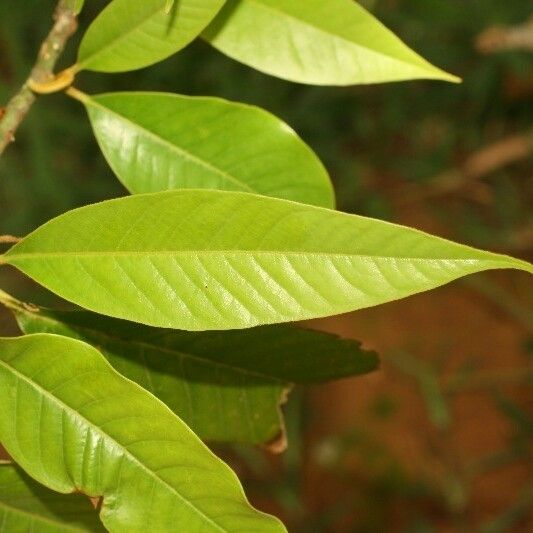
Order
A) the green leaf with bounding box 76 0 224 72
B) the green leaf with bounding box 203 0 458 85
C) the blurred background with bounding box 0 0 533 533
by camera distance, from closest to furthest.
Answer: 1. the green leaf with bounding box 76 0 224 72
2. the green leaf with bounding box 203 0 458 85
3. the blurred background with bounding box 0 0 533 533

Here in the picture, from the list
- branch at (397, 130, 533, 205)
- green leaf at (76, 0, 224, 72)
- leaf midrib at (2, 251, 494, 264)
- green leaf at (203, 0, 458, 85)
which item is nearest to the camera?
leaf midrib at (2, 251, 494, 264)

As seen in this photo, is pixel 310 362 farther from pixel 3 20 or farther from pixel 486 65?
pixel 486 65

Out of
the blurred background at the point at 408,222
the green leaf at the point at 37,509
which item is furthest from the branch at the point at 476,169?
the green leaf at the point at 37,509

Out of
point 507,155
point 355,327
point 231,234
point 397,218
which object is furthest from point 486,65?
point 231,234

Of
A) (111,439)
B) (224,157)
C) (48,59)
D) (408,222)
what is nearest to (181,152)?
(224,157)

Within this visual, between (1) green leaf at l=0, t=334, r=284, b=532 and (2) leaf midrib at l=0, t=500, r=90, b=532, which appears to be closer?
(1) green leaf at l=0, t=334, r=284, b=532

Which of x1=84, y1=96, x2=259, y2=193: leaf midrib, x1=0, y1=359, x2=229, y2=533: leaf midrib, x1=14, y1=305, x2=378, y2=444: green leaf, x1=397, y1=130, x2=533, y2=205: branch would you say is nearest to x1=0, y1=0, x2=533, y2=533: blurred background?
x1=397, y1=130, x2=533, y2=205: branch

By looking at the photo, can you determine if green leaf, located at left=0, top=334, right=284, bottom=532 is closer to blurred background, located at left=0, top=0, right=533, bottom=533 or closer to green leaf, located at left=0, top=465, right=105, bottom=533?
green leaf, located at left=0, top=465, right=105, bottom=533
